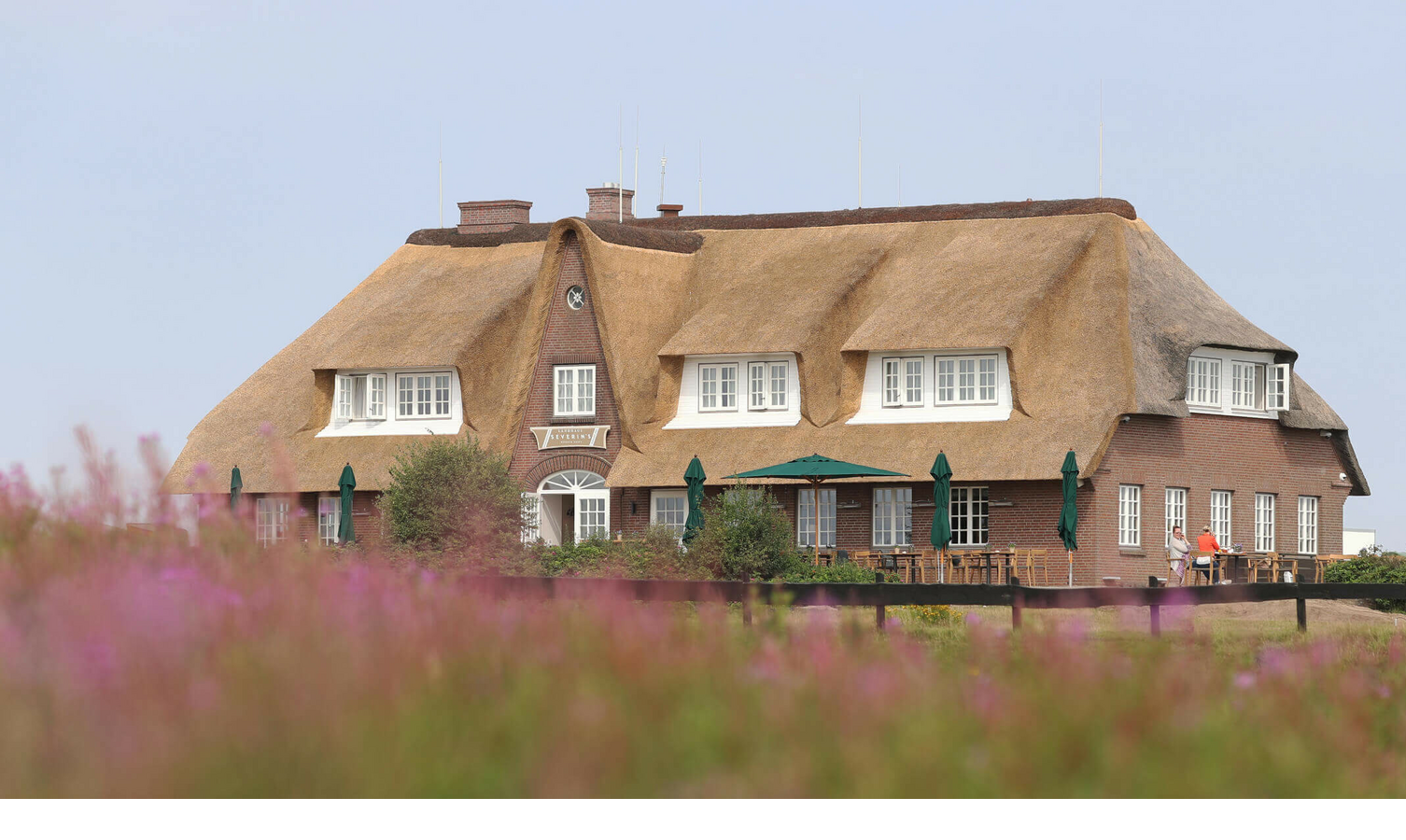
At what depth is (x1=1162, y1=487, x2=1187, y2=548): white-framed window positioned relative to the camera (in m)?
37.2

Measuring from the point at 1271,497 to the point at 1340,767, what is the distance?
31.8 metres

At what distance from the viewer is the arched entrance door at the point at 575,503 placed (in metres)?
40.4

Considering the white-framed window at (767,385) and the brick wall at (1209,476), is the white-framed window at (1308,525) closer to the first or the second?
the brick wall at (1209,476)

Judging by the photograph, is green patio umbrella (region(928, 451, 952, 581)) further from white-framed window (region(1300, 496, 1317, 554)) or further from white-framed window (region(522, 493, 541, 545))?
white-framed window (region(1300, 496, 1317, 554))

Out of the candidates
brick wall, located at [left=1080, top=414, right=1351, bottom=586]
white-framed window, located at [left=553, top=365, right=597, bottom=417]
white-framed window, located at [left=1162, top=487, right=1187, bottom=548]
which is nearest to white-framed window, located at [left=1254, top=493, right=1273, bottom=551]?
brick wall, located at [left=1080, top=414, right=1351, bottom=586]

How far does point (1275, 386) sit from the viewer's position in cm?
3925

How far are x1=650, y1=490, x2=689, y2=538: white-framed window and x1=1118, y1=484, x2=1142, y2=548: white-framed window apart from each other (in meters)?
8.64

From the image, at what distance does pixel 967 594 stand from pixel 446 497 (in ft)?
53.3

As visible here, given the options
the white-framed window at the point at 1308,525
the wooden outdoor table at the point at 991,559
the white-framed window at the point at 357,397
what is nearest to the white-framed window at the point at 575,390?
the white-framed window at the point at 357,397

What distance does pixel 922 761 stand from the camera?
25.5ft

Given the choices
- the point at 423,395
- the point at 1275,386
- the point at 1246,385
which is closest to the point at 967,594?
the point at 1246,385

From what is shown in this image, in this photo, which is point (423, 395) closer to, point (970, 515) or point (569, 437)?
point (569, 437)

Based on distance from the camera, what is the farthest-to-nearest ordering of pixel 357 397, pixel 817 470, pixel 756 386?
pixel 357 397 < pixel 756 386 < pixel 817 470

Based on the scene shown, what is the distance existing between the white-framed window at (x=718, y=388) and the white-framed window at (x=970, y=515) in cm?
541
